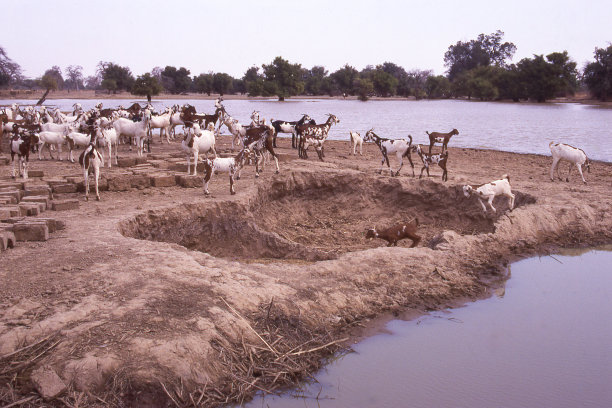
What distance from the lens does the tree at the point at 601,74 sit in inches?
2406

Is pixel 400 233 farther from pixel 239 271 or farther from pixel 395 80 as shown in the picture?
pixel 395 80

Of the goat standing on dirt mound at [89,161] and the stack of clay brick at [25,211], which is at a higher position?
the goat standing on dirt mound at [89,161]

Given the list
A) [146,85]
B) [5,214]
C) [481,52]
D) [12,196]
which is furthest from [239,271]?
[481,52]

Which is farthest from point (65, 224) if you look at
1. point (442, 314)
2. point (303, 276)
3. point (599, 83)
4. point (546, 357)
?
point (599, 83)

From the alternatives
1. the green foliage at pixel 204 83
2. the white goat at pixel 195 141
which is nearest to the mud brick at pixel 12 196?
the white goat at pixel 195 141

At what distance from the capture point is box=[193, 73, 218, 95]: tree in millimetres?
84750

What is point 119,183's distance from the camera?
12703 mm

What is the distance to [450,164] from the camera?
60.0 ft

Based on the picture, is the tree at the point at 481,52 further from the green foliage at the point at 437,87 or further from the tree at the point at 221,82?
the tree at the point at 221,82

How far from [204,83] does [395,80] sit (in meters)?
33.1

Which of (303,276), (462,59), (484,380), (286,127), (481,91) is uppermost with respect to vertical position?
(462,59)

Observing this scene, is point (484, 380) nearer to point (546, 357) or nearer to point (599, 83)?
point (546, 357)

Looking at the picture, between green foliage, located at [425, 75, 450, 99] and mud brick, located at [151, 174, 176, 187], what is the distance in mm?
90360

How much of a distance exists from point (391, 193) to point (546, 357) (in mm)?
7792
